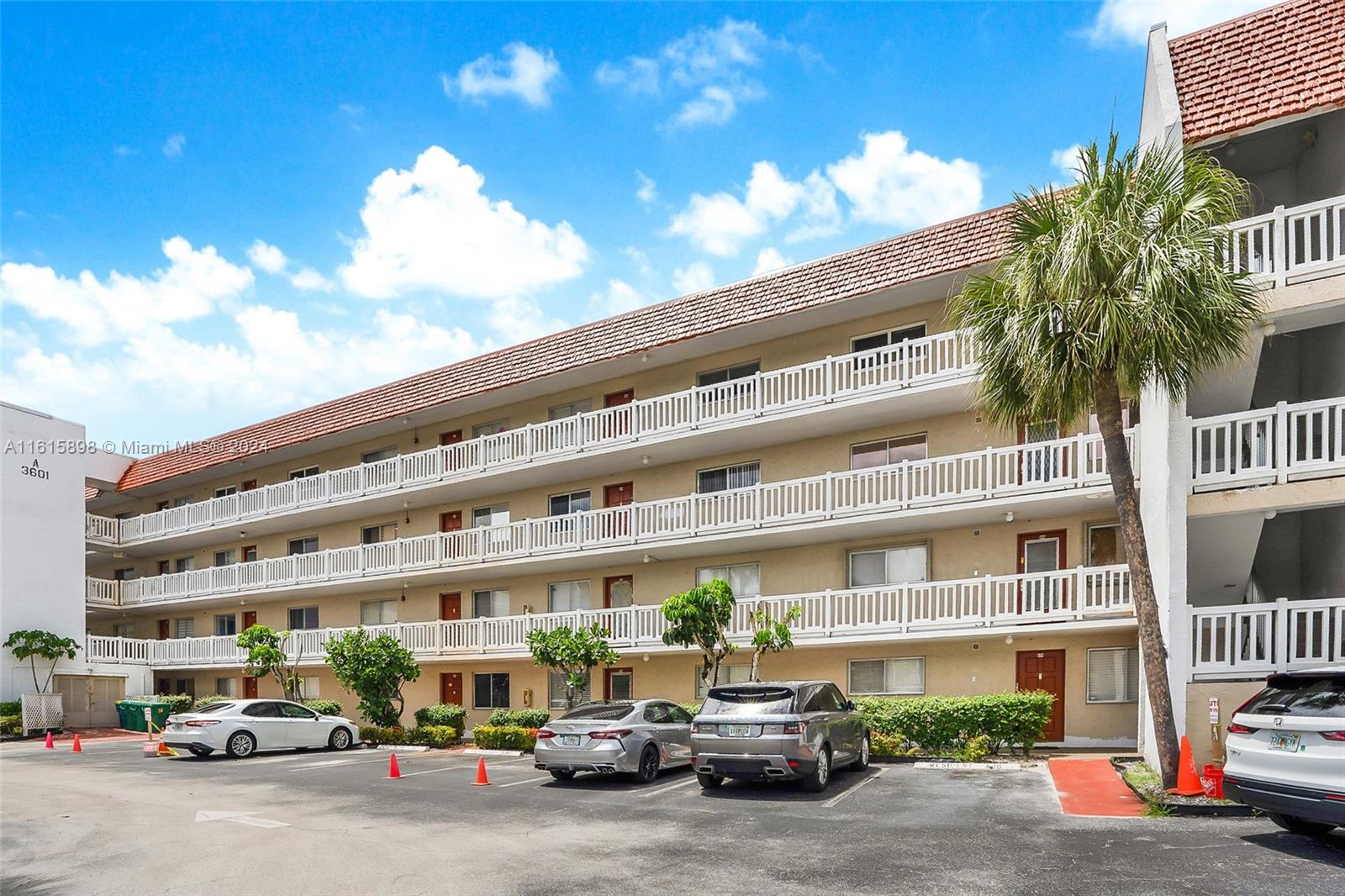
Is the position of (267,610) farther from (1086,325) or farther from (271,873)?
(1086,325)

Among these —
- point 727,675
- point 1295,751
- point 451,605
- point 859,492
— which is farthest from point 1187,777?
point 451,605

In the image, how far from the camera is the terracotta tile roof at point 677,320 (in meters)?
20.8

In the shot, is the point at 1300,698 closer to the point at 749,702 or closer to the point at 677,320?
the point at 749,702

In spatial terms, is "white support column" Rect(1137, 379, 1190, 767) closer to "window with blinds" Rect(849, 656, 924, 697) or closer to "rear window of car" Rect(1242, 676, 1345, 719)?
"rear window of car" Rect(1242, 676, 1345, 719)

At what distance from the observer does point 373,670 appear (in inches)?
1004

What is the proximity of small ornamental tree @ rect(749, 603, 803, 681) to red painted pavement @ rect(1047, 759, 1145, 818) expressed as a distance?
18.1 ft

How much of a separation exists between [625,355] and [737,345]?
2.86 meters

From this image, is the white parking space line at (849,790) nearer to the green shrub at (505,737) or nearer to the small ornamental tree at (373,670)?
the green shrub at (505,737)

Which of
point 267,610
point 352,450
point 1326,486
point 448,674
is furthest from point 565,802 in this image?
point 267,610

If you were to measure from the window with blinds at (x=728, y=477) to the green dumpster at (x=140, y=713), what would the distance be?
19877 mm

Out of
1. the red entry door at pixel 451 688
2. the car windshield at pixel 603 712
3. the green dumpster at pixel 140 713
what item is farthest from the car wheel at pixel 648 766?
the green dumpster at pixel 140 713

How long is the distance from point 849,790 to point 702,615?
6.13 m

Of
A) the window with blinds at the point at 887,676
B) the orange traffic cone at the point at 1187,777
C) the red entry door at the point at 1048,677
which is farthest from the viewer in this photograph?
the window with blinds at the point at 887,676

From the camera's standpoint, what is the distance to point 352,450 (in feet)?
113
